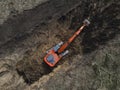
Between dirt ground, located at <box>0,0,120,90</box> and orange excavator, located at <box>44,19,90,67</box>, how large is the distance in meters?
0.06

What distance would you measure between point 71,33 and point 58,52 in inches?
8.9

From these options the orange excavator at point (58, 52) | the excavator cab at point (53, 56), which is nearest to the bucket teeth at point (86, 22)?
the orange excavator at point (58, 52)

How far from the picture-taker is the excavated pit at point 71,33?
3.25 m

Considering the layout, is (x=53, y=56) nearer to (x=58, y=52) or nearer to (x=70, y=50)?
(x=58, y=52)

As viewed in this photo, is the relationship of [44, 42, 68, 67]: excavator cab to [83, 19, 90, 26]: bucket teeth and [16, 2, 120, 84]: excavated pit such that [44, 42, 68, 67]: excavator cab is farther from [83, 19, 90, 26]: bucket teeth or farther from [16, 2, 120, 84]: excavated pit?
[83, 19, 90, 26]: bucket teeth

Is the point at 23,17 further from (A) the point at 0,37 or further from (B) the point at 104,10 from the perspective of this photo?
(B) the point at 104,10

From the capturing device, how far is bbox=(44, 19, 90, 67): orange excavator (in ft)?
10.7

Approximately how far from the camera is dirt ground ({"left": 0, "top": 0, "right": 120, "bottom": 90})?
322 cm

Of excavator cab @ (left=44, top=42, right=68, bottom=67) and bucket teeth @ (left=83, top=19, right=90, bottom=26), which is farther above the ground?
bucket teeth @ (left=83, top=19, right=90, bottom=26)

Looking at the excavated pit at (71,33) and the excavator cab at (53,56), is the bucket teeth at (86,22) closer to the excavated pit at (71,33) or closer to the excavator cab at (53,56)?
the excavated pit at (71,33)

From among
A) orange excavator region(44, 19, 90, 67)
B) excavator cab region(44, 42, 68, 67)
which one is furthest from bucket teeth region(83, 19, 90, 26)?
excavator cab region(44, 42, 68, 67)

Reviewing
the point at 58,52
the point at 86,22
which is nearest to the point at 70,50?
the point at 58,52

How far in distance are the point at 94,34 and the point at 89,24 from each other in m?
0.11

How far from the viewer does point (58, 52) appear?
329 centimetres
